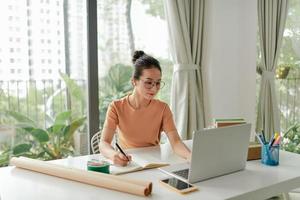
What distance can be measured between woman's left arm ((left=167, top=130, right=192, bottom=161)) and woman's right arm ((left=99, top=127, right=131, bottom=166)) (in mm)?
287

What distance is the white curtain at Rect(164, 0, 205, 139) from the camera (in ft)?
9.08

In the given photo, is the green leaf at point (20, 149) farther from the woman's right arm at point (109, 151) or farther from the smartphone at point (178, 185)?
the smartphone at point (178, 185)

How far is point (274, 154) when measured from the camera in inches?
54.6

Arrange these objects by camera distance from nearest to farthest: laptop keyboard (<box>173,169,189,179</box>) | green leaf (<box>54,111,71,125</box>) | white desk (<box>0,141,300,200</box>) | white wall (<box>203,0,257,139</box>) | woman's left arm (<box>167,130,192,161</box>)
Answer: white desk (<box>0,141,300,200</box>) < laptop keyboard (<box>173,169,189,179</box>) < woman's left arm (<box>167,130,192,161</box>) < green leaf (<box>54,111,71,125</box>) < white wall (<box>203,0,257,139</box>)

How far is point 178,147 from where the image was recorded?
1614 millimetres

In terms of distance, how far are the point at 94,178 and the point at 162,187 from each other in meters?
0.25

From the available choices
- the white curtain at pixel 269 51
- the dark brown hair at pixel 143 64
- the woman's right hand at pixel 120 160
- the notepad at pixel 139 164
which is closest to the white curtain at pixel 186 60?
the white curtain at pixel 269 51

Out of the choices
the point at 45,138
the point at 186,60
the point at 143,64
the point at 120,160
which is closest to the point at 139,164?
the point at 120,160

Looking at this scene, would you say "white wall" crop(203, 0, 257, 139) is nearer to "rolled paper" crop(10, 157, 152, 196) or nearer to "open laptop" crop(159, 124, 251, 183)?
"open laptop" crop(159, 124, 251, 183)

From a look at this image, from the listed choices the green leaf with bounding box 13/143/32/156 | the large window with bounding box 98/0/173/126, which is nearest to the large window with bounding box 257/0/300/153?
the large window with bounding box 98/0/173/126

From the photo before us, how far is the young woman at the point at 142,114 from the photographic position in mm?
1772

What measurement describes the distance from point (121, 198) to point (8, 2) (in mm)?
2246

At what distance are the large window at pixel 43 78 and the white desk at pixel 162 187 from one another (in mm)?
1580

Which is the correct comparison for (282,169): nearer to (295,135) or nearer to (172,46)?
(172,46)
